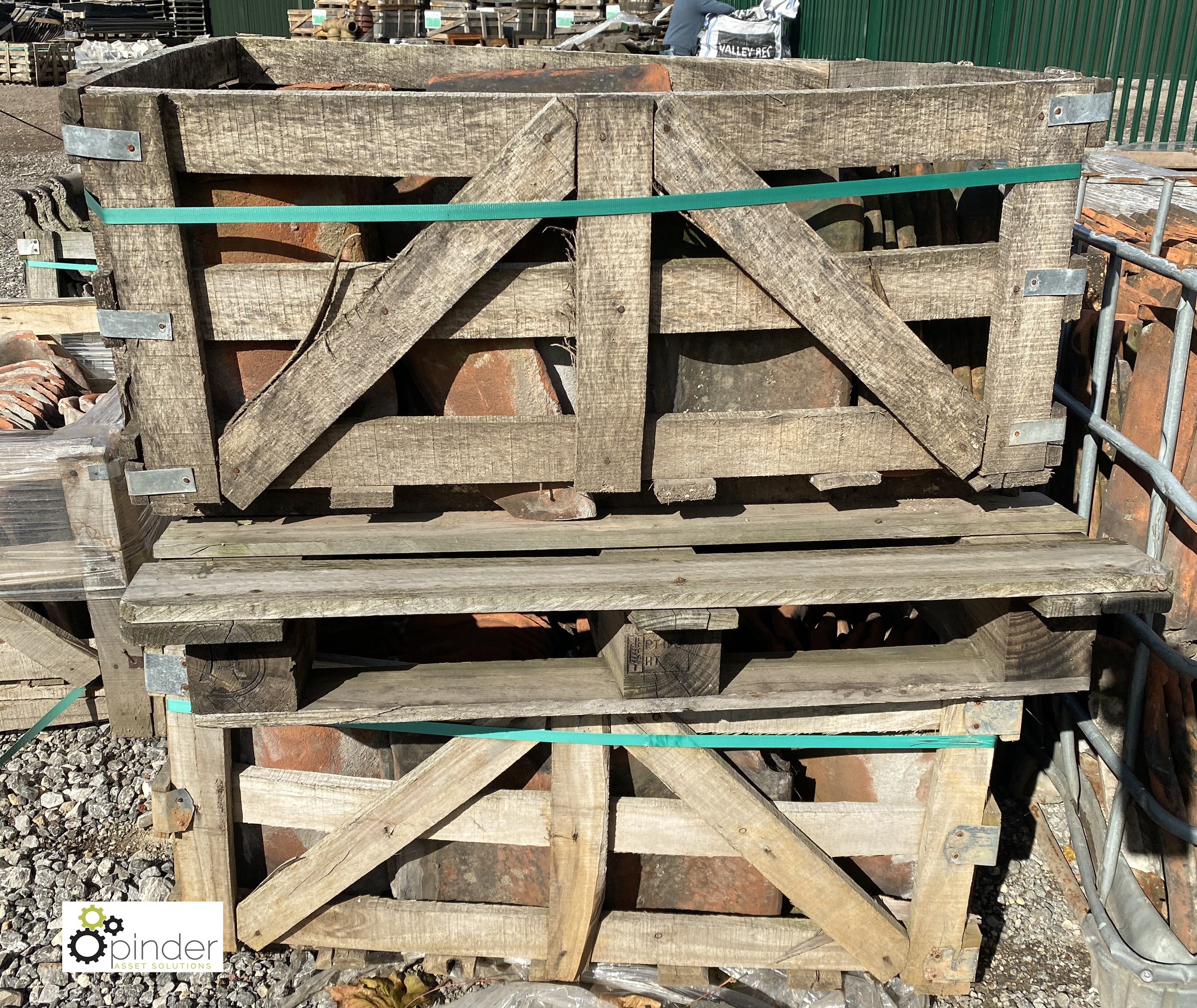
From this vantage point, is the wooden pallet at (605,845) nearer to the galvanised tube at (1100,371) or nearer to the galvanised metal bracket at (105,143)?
the galvanised tube at (1100,371)

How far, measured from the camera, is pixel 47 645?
3785 millimetres

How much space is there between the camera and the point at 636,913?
9.80 feet

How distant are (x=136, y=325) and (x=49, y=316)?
9.46ft

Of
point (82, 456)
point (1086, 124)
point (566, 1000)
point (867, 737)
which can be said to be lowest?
point (566, 1000)

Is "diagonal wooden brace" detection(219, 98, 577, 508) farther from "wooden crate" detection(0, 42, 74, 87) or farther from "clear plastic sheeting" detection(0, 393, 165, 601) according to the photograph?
"wooden crate" detection(0, 42, 74, 87)

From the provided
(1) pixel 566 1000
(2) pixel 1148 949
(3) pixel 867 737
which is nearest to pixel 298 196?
(3) pixel 867 737

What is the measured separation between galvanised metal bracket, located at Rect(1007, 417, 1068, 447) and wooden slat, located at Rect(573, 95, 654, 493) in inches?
35.6

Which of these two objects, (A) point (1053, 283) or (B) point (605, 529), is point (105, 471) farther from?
(A) point (1053, 283)

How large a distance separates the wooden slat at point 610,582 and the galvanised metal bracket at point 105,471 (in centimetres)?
106

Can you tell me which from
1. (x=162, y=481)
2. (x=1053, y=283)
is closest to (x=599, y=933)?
(x=162, y=481)

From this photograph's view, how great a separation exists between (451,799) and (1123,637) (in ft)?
6.79

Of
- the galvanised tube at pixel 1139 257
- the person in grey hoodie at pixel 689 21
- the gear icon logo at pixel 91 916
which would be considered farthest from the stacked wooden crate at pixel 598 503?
the person in grey hoodie at pixel 689 21

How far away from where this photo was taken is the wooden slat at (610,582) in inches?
91.7

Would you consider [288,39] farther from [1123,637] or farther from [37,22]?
[37,22]
